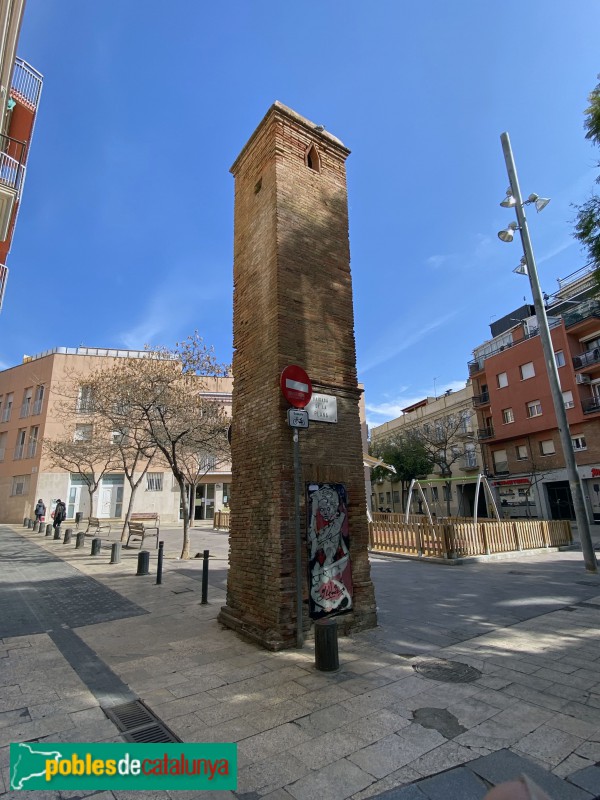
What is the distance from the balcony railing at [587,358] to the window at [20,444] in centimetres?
3990

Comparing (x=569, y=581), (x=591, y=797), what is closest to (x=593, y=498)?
(x=569, y=581)

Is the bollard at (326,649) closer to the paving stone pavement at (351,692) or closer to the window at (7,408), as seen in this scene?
the paving stone pavement at (351,692)

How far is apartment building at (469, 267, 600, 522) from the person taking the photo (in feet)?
93.0

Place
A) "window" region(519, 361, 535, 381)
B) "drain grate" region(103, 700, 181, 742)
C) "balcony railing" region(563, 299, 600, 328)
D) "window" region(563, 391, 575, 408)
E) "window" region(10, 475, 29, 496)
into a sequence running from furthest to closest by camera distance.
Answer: "window" region(519, 361, 535, 381) < "window" region(10, 475, 29, 496) < "window" region(563, 391, 575, 408) < "balcony railing" region(563, 299, 600, 328) < "drain grate" region(103, 700, 181, 742)

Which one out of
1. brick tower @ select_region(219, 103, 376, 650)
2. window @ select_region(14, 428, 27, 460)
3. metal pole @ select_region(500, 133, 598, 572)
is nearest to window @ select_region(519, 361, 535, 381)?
metal pole @ select_region(500, 133, 598, 572)

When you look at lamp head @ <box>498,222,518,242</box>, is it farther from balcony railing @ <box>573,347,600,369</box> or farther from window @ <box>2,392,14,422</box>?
window @ <box>2,392,14,422</box>

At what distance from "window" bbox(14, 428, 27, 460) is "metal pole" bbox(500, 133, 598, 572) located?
35075mm

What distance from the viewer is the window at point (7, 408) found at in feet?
116

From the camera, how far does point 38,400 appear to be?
3353cm

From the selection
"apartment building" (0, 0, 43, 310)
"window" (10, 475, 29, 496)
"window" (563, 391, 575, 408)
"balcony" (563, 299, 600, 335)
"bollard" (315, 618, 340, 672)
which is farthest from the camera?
"window" (10, 475, 29, 496)

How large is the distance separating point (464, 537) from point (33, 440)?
3139cm

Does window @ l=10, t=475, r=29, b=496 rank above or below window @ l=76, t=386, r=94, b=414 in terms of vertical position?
below

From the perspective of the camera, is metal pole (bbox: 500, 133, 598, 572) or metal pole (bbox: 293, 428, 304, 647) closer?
metal pole (bbox: 293, 428, 304, 647)
